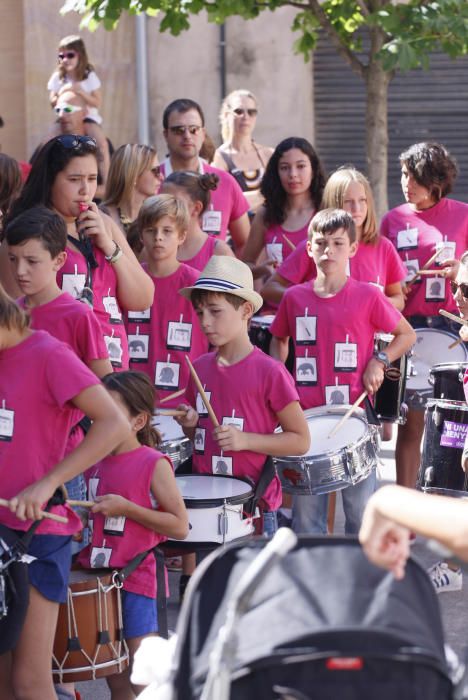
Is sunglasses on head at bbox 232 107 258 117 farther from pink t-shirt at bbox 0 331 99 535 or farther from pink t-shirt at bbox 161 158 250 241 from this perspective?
pink t-shirt at bbox 0 331 99 535

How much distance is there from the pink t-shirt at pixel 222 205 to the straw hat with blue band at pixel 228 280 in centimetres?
200

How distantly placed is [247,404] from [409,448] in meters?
2.09

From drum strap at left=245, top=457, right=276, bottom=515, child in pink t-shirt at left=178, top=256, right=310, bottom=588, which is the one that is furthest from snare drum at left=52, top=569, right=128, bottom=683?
child in pink t-shirt at left=178, top=256, right=310, bottom=588

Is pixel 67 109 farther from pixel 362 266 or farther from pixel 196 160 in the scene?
pixel 362 266

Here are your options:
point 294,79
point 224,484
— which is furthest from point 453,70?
point 224,484

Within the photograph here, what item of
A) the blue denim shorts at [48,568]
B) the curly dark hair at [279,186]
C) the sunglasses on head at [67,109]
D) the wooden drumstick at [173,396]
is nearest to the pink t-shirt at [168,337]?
the wooden drumstick at [173,396]

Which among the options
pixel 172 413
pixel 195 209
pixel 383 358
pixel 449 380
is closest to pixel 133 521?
pixel 172 413

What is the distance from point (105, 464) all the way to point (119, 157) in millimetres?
2469

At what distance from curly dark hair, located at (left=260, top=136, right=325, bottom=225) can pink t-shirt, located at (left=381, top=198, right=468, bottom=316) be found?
0.42m

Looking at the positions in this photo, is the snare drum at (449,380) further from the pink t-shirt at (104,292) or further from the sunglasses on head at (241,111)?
the sunglasses on head at (241,111)

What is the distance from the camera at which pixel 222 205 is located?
24.7 ft

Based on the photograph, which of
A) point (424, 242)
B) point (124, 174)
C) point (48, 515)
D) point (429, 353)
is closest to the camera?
point (48, 515)

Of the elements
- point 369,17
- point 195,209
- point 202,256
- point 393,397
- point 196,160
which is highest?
point 369,17

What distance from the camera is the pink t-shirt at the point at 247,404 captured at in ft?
17.0
